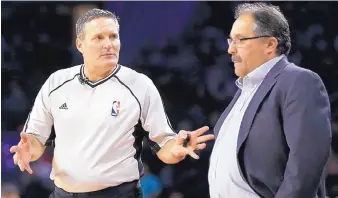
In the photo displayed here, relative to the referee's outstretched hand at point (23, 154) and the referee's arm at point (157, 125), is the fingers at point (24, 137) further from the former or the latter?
the referee's arm at point (157, 125)

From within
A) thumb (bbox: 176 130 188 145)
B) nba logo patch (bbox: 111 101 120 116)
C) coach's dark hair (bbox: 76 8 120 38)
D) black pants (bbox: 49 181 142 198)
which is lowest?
black pants (bbox: 49 181 142 198)

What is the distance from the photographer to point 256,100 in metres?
1.92

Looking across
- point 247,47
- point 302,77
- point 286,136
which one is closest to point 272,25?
point 247,47

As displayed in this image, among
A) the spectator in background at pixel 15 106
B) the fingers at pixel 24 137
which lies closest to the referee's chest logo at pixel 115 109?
the fingers at pixel 24 137

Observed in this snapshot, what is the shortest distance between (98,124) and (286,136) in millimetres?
886

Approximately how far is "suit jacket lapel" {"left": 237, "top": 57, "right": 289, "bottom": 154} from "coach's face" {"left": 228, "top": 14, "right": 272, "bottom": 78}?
88mm

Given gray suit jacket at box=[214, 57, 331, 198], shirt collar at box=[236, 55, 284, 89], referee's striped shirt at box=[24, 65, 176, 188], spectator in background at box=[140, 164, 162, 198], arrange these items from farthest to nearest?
1. spectator in background at box=[140, 164, 162, 198]
2. referee's striped shirt at box=[24, 65, 176, 188]
3. shirt collar at box=[236, 55, 284, 89]
4. gray suit jacket at box=[214, 57, 331, 198]

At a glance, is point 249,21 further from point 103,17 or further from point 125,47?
point 125,47

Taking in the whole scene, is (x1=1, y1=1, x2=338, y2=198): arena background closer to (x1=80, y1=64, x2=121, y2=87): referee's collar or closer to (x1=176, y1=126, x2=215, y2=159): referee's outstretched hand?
(x1=80, y1=64, x2=121, y2=87): referee's collar

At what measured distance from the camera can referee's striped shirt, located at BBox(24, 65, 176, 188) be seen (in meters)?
2.35

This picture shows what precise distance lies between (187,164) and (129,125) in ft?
7.96

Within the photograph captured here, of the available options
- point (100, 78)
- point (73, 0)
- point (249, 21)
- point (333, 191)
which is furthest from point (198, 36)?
point (249, 21)

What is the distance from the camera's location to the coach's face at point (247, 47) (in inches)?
79.4

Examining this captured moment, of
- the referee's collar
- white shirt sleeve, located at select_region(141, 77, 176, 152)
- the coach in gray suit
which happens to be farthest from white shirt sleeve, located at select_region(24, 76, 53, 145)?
the coach in gray suit
